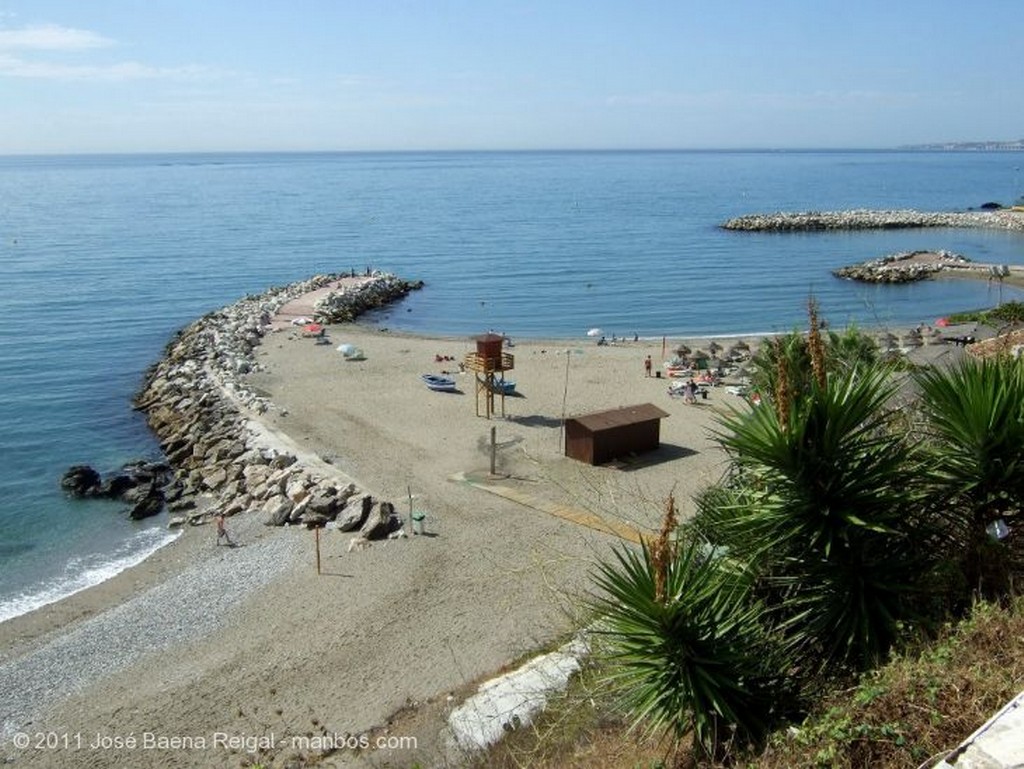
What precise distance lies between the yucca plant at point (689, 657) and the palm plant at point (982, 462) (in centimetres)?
235

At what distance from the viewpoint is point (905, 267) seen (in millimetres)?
65000

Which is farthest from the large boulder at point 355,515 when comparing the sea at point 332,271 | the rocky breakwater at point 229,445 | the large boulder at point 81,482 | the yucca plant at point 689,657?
the yucca plant at point 689,657

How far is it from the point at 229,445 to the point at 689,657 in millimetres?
23009

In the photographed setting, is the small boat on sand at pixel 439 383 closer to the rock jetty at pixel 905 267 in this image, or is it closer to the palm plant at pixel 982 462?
the palm plant at pixel 982 462

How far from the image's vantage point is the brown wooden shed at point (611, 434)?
2447 cm

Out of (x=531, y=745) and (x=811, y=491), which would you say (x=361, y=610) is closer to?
(x=531, y=745)

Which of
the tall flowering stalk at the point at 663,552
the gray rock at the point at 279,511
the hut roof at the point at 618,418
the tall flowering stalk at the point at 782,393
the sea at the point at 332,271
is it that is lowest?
the sea at the point at 332,271

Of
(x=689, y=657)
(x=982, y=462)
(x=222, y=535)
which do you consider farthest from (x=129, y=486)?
(x=982, y=462)

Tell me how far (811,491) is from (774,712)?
1.88 meters

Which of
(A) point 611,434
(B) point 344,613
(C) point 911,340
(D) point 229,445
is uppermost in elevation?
(A) point 611,434

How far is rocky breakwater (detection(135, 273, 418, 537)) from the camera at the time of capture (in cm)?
2239

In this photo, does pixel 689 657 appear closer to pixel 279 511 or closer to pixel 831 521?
pixel 831 521

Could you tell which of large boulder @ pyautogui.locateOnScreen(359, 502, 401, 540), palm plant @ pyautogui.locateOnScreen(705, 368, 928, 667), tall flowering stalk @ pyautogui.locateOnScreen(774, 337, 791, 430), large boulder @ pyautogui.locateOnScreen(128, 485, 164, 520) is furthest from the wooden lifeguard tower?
tall flowering stalk @ pyautogui.locateOnScreen(774, 337, 791, 430)

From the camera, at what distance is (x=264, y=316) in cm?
4862
